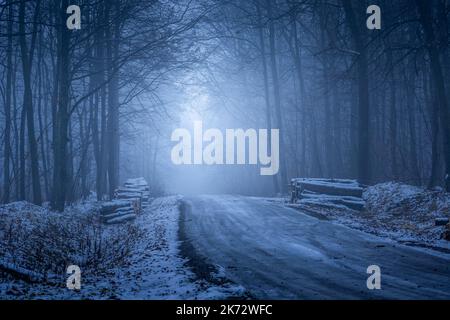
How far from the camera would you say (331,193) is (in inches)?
655

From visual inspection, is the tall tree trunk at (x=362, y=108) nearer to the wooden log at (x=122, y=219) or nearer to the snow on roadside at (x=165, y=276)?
the wooden log at (x=122, y=219)

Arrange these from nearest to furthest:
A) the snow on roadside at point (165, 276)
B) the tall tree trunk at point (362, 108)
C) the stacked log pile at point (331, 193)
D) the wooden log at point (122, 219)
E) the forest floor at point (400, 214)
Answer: the snow on roadside at point (165, 276) < the forest floor at point (400, 214) < the wooden log at point (122, 219) < the stacked log pile at point (331, 193) < the tall tree trunk at point (362, 108)

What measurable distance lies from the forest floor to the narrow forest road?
0.80 metres

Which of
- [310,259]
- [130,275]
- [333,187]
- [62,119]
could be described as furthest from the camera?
[333,187]

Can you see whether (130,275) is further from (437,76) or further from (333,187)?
(437,76)

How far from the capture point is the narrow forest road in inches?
240

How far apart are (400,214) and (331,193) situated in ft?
10.8

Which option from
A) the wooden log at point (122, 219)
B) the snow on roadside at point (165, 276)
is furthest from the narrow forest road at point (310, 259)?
the wooden log at point (122, 219)

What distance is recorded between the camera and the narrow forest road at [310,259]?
6.10m

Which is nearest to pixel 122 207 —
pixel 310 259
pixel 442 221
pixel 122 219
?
pixel 122 219

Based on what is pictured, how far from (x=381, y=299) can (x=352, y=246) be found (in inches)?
145

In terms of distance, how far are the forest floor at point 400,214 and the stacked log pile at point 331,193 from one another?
309mm
